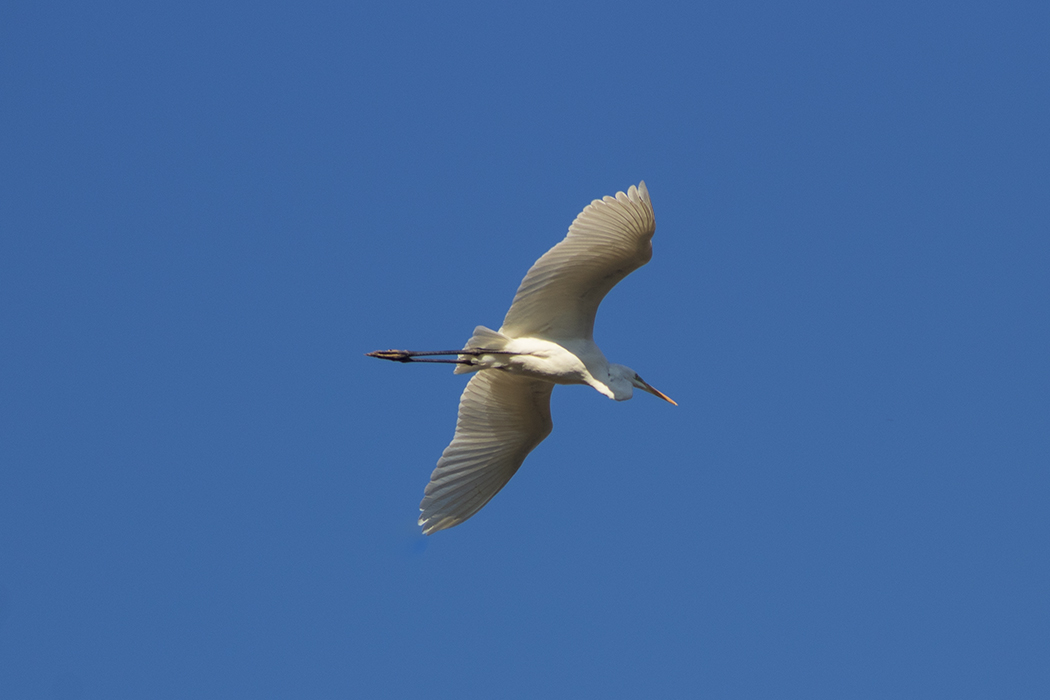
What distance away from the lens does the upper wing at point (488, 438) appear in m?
9.84

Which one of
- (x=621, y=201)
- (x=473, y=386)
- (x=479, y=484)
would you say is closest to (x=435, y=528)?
(x=479, y=484)

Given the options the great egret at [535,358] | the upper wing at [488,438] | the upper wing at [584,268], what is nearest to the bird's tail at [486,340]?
the great egret at [535,358]

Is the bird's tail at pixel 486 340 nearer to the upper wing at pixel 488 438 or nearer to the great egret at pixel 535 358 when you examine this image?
the great egret at pixel 535 358

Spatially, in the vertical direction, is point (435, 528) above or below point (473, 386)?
below

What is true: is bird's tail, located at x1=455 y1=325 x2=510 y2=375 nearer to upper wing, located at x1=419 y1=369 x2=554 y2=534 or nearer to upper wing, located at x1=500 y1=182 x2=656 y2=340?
upper wing, located at x1=500 y1=182 x2=656 y2=340

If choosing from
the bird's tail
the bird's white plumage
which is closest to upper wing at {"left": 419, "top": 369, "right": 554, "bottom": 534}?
the bird's white plumage

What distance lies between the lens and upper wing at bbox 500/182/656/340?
343 inches

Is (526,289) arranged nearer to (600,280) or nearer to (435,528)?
(600,280)

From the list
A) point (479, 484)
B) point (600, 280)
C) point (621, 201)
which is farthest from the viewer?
point (479, 484)

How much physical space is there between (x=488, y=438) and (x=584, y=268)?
1830 mm

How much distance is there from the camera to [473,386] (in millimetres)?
10109

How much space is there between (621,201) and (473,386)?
7.58ft

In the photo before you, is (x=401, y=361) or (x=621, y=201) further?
(x=401, y=361)

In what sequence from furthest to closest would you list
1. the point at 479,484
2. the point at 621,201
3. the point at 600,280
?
the point at 479,484 < the point at 600,280 < the point at 621,201
